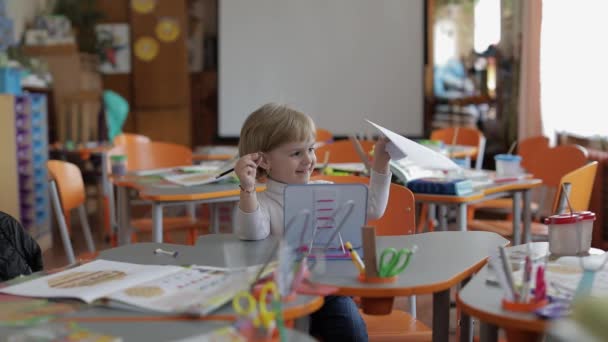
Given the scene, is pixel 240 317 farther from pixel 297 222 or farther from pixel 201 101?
pixel 201 101

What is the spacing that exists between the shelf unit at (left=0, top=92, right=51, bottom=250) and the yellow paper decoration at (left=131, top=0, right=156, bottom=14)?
1.97 meters

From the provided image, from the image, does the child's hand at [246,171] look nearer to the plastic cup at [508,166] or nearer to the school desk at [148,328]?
the school desk at [148,328]

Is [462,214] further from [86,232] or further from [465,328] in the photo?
[86,232]

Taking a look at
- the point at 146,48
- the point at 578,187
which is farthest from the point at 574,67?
the point at 146,48

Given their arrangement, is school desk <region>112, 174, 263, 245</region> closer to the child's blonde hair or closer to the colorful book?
the colorful book

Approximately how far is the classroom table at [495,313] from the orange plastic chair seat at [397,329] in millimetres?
577

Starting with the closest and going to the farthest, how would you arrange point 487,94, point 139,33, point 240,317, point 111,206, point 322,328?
point 240,317 → point 322,328 → point 111,206 → point 487,94 → point 139,33

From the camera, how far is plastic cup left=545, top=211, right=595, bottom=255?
5.67ft

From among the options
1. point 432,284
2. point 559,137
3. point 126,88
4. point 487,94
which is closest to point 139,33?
point 126,88

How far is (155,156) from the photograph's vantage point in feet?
13.9

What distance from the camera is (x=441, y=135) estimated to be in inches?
214

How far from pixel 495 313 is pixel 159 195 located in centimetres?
184

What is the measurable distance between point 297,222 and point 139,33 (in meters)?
5.76

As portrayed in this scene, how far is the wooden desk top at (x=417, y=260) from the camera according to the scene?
4.92 feet
